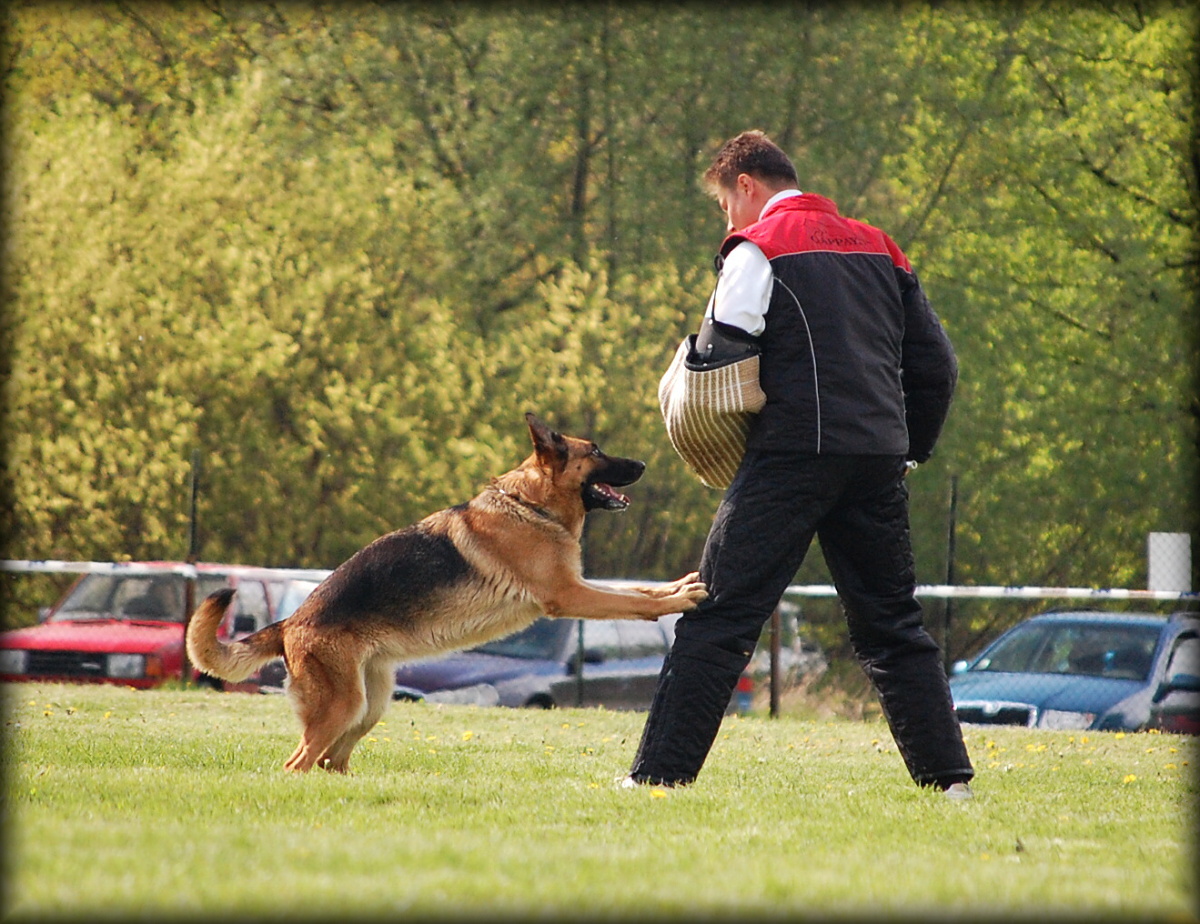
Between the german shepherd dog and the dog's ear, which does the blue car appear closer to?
the dog's ear

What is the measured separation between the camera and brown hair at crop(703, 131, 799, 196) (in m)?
5.22

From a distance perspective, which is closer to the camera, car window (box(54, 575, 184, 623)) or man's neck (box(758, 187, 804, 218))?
man's neck (box(758, 187, 804, 218))

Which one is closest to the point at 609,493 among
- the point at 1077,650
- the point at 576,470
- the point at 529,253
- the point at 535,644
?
the point at 576,470

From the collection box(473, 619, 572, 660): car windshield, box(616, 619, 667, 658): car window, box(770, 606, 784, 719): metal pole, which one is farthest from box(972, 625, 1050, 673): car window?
box(473, 619, 572, 660): car windshield

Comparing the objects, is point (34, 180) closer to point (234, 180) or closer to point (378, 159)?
point (234, 180)

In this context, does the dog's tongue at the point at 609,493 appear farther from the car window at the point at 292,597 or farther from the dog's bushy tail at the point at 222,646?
the car window at the point at 292,597

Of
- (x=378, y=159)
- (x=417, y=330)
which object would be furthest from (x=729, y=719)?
(x=378, y=159)

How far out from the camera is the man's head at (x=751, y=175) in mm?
5223

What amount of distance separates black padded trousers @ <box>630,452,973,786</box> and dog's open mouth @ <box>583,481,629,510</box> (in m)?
1.30

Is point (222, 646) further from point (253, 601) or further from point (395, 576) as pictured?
point (253, 601)

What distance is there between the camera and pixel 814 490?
16.0ft

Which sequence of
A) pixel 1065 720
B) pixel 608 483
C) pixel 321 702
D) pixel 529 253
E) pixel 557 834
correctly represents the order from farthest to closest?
pixel 529 253 < pixel 1065 720 < pixel 608 483 < pixel 321 702 < pixel 557 834

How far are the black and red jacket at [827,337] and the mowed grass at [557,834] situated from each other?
1.26 meters

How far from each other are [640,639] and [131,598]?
469 centimetres
